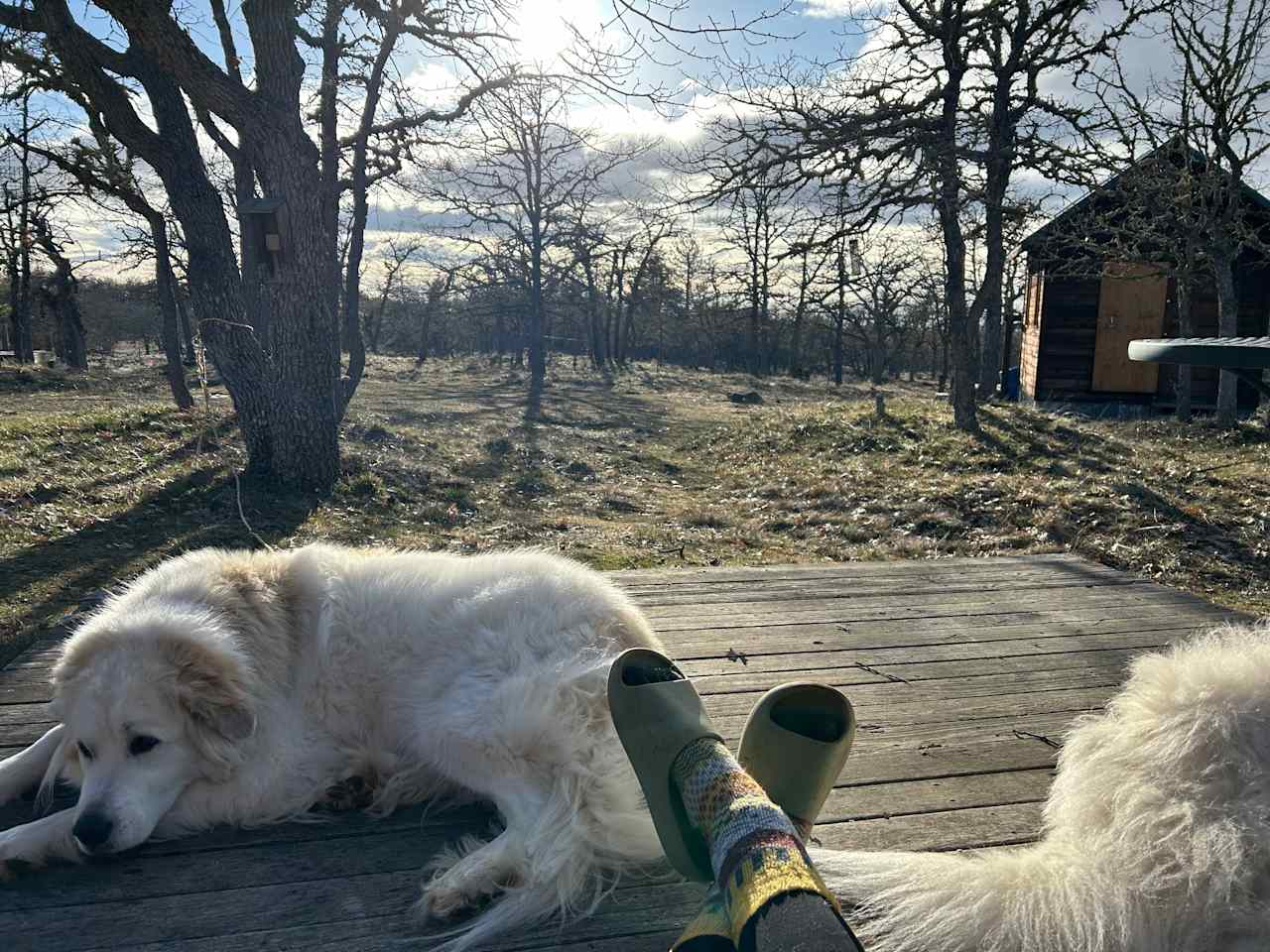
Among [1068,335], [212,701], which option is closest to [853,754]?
[212,701]

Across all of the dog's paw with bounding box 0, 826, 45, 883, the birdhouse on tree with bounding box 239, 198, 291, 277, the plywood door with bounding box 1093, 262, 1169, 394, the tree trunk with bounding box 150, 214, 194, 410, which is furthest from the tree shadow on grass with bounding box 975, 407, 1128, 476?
the tree trunk with bounding box 150, 214, 194, 410

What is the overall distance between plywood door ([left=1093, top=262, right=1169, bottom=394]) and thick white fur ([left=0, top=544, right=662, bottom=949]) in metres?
17.8

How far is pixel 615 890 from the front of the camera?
1.79 m

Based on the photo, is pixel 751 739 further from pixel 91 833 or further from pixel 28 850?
pixel 28 850

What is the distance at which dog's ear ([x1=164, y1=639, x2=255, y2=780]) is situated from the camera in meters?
2.02

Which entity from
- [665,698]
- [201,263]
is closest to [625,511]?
[201,263]

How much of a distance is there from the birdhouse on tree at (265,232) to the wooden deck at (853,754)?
504 centimetres

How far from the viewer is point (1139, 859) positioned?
149cm

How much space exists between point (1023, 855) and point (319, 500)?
711 centimetres

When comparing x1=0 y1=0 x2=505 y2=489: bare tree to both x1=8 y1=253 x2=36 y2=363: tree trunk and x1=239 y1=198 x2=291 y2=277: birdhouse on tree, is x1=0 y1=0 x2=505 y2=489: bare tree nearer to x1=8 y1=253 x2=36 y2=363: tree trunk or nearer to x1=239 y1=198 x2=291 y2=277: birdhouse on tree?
x1=239 y1=198 x2=291 y2=277: birdhouse on tree

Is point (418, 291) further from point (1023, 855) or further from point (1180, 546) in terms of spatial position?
point (1023, 855)

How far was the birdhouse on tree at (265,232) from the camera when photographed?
7.29 metres

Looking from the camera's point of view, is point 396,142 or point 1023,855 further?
point 396,142

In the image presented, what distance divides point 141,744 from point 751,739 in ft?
4.73
